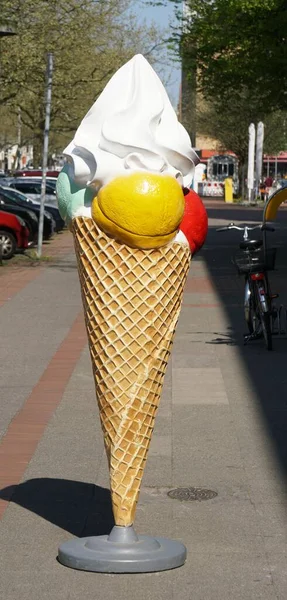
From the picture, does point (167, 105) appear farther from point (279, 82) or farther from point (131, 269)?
point (279, 82)

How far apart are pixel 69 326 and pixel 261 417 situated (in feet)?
19.6

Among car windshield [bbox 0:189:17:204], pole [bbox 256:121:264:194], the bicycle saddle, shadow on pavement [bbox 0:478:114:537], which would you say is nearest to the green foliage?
pole [bbox 256:121:264:194]

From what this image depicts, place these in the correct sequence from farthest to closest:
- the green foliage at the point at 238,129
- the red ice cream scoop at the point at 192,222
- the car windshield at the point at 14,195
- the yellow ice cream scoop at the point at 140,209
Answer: the green foliage at the point at 238,129, the car windshield at the point at 14,195, the red ice cream scoop at the point at 192,222, the yellow ice cream scoop at the point at 140,209

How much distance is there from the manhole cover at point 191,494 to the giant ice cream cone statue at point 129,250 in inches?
55.4

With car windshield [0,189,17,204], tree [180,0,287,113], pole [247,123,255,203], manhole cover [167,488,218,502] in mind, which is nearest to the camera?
manhole cover [167,488,218,502]

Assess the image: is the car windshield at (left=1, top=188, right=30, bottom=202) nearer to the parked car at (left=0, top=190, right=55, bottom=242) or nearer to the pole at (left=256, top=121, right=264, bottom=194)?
the parked car at (left=0, top=190, right=55, bottom=242)

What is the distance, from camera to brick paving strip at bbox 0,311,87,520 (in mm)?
7677

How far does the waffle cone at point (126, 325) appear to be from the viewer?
532cm

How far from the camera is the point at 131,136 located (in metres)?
5.36

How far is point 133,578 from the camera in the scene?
5488 mm

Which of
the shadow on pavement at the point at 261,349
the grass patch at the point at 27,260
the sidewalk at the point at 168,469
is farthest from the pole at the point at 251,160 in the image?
the sidewalk at the point at 168,469

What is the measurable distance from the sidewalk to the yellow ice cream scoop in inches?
61.4

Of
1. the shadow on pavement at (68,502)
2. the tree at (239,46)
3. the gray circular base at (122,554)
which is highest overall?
the tree at (239,46)

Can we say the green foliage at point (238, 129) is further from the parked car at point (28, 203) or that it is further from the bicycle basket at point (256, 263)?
the bicycle basket at point (256, 263)
